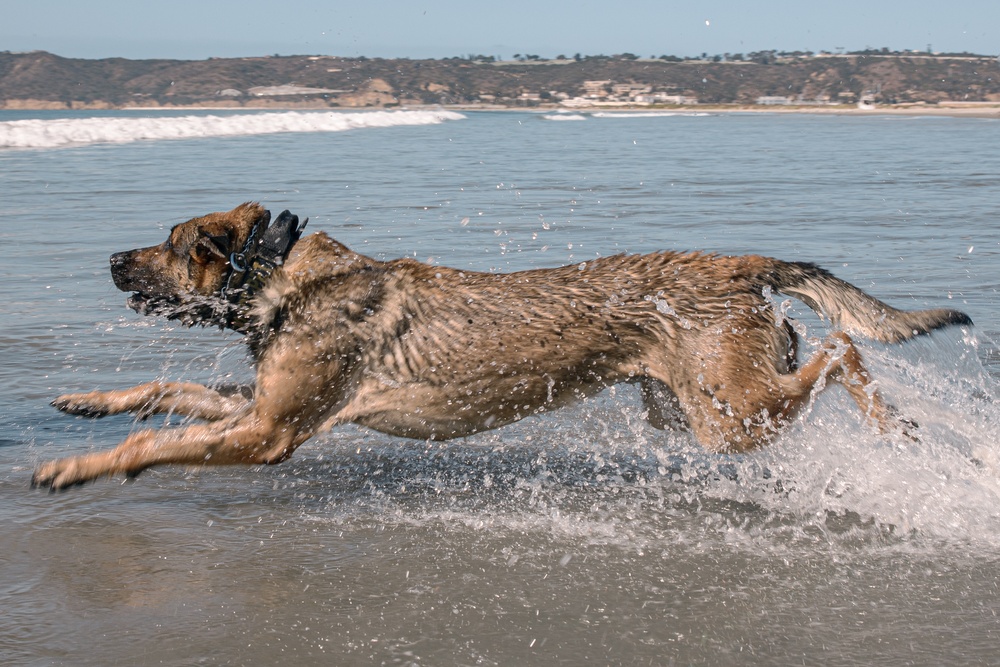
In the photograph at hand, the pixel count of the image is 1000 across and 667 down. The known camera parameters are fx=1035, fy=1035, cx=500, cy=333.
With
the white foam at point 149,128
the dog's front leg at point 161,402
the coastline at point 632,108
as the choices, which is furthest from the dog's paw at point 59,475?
the coastline at point 632,108

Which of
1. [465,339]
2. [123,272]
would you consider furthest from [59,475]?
[465,339]

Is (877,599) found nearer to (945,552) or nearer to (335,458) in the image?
(945,552)

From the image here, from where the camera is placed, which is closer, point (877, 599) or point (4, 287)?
point (877, 599)

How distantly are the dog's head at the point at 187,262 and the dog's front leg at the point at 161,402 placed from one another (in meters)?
0.49

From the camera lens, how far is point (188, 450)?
4.61m

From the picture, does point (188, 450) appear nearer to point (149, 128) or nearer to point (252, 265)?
point (252, 265)

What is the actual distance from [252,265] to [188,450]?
89 centimetres

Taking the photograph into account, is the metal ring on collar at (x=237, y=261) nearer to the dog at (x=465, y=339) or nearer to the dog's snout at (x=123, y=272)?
the dog at (x=465, y=339)

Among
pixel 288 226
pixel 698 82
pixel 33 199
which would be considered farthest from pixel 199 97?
pixel 288 226

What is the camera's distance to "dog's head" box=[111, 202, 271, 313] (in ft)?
15.8

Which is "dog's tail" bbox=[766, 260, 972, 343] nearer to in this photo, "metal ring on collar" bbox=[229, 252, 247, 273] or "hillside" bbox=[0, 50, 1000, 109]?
"metal ring on collar" bbox=[229, 252, 247, 273]

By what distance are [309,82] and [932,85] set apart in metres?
40.5

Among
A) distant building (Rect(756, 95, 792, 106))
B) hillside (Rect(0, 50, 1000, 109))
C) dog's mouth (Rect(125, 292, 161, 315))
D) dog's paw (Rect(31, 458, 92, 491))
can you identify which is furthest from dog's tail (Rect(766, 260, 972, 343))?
distant building (Rect(756, 95, 792, 106))

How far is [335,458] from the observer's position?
579 cm
